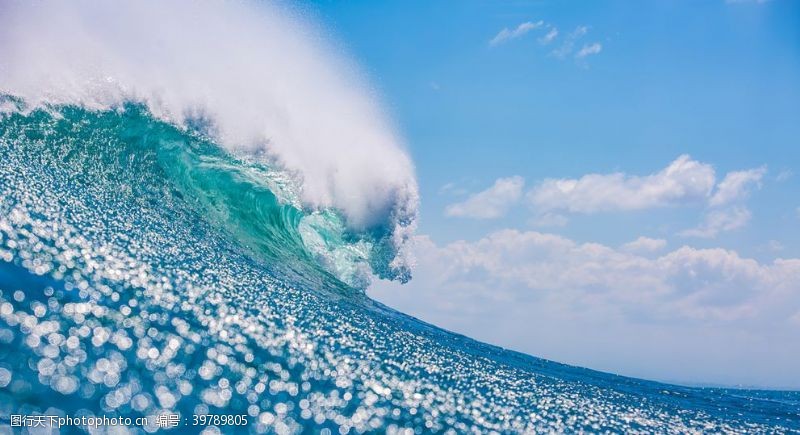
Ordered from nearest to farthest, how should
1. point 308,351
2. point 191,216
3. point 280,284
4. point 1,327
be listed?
point 1,327
point 308,351
point 280,284
point 191,216

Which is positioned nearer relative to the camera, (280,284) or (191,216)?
(280,284)

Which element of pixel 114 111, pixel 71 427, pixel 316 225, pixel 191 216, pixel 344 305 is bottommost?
pixel 71 427

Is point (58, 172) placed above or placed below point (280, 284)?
above

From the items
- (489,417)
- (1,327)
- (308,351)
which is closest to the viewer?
(1,327)

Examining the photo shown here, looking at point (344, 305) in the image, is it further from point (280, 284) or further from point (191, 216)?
point (191, 216)

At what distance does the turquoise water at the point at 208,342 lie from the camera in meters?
3.88

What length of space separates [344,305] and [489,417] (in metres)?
3.40

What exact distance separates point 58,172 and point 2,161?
70 cm

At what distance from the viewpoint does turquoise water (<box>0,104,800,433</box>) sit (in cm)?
388

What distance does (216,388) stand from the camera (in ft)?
13.6

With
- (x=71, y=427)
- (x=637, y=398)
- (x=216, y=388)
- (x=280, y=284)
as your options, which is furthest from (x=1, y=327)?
(x=637, y=398)

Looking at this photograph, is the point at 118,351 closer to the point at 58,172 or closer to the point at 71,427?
the point at 71,427

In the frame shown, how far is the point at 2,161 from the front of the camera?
7598 mm

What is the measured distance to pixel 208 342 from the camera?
15.8 feet
